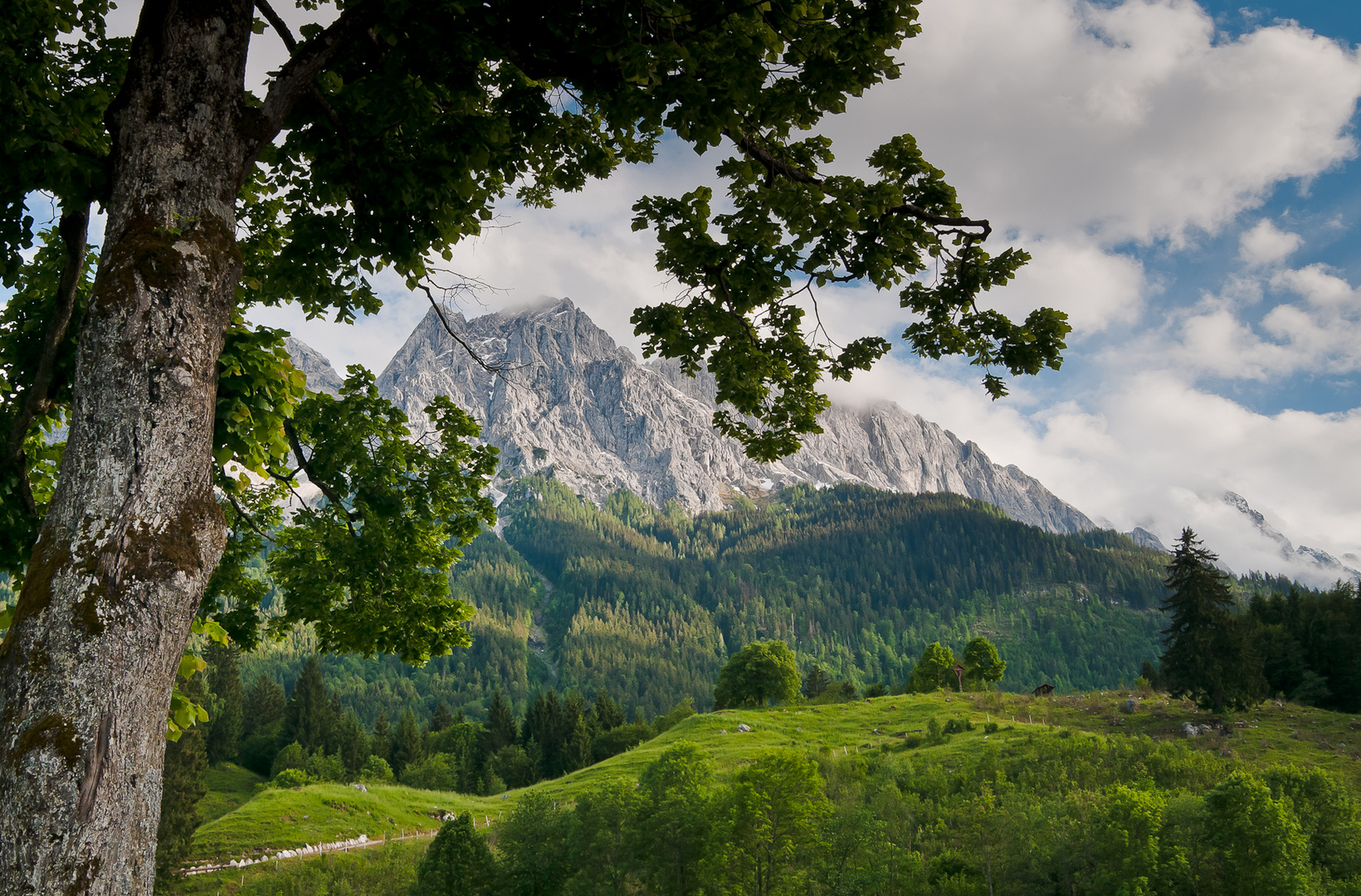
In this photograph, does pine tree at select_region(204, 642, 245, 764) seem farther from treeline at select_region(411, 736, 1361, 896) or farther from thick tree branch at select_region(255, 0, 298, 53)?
thick tree branch at select_region(255, 0, 298, 53)

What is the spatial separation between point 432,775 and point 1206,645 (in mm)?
75404

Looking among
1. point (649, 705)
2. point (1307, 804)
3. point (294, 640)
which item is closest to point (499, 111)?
point (1307, 804)

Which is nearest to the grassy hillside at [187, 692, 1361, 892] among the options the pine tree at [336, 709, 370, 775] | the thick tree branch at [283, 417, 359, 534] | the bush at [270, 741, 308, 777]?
the bush at [270, 741, 308, 777]

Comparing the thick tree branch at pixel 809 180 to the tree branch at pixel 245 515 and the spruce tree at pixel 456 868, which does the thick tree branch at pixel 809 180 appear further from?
the spruce tree at pixel 456 868

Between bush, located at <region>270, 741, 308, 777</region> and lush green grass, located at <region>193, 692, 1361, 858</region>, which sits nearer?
lush green grass, located at <region>193, 692, 1361, 858</region>

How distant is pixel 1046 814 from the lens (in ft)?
86.4

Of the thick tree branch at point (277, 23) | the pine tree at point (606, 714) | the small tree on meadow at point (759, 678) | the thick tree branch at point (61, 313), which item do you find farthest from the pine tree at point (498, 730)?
the thick tree branch at point (277, 23)

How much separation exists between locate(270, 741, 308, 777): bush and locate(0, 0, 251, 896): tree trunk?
89.0m

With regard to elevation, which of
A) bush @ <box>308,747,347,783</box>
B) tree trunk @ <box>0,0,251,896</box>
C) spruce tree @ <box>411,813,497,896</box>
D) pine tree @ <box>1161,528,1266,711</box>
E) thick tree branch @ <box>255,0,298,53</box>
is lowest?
bush @ <box>308,747,347,783</box>

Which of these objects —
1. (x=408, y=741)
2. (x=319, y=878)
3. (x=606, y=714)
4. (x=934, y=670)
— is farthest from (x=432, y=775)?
(x=934, y=670)

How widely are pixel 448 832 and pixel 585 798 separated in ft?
20.7

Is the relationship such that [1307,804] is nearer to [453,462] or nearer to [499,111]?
[453,462]

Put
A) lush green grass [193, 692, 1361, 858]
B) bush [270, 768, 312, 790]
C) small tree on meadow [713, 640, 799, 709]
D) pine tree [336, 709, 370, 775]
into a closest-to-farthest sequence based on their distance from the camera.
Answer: lush green grass [193, 692, 1361, 858] → bush [270, 768, 312, 790] → pine tree [336, 709, 370, 775] → small tree on meadow [713, 640, 799, 709]

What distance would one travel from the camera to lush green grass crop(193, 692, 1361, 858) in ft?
131
